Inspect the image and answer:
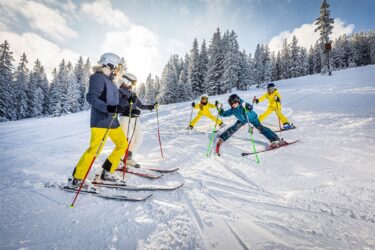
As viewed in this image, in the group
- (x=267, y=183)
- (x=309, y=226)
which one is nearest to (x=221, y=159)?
(x=267, y=183)

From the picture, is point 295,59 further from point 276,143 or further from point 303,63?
point 276,143

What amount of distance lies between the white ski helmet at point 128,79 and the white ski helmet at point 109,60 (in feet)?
4.67

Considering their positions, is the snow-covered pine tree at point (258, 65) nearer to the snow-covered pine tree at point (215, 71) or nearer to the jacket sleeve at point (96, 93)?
the snow-covered pine tree at point (215, 71)

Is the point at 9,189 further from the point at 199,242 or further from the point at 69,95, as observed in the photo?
the point at 69,95

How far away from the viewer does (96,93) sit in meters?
4.03

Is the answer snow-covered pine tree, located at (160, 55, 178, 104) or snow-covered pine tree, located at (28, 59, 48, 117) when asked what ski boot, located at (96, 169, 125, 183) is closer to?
snow-covered pine tree, located at (160, 55, 178, 104)

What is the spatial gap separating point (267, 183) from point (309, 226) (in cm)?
143

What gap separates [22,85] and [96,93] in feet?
201

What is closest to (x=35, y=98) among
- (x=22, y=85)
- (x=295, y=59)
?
(x=22, y=85)

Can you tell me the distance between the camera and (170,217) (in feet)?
9.86

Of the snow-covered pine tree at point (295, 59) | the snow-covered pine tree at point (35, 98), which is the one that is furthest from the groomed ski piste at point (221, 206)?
the snow-covered pine tree at point (295, 59)

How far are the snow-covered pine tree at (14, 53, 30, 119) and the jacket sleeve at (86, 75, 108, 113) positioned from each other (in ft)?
191

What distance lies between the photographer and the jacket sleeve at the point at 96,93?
12.9ft

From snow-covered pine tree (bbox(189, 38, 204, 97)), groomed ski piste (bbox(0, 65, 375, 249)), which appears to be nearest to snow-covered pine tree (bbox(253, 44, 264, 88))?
snow-covered pine tree (bbox(189, 38, 204, 97))
